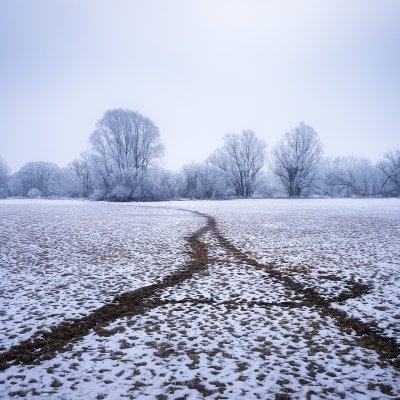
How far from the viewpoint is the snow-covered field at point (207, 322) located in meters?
4.58

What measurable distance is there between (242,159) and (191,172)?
12.9m

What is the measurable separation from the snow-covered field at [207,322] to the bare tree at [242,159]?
2318 inches

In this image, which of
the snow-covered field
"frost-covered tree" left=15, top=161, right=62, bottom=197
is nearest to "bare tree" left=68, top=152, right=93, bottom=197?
"frost-covered tree" left=15, top=161, right=62, bottom=197

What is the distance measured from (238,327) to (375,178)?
93466mm

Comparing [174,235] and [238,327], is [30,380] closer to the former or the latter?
[238,327]

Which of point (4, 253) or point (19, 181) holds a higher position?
point (19, 181)

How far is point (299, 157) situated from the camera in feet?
220

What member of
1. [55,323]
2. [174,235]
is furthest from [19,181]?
[55,323]

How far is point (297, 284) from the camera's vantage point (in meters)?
9.02

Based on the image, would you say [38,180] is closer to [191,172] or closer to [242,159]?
[191,172]

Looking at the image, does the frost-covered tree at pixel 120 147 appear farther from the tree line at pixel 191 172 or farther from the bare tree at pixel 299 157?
the bare tree at pixel 299 157

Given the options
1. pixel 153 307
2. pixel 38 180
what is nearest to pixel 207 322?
pixel 153 307

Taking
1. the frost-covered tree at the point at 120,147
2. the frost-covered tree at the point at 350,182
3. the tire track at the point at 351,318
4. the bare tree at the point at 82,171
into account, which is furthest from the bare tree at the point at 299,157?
the tire track at the point at 351,318

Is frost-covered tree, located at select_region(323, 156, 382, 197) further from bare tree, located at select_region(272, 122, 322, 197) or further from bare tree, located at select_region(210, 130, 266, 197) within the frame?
bare tree, located at select_region(210, 130, 266, 197)
